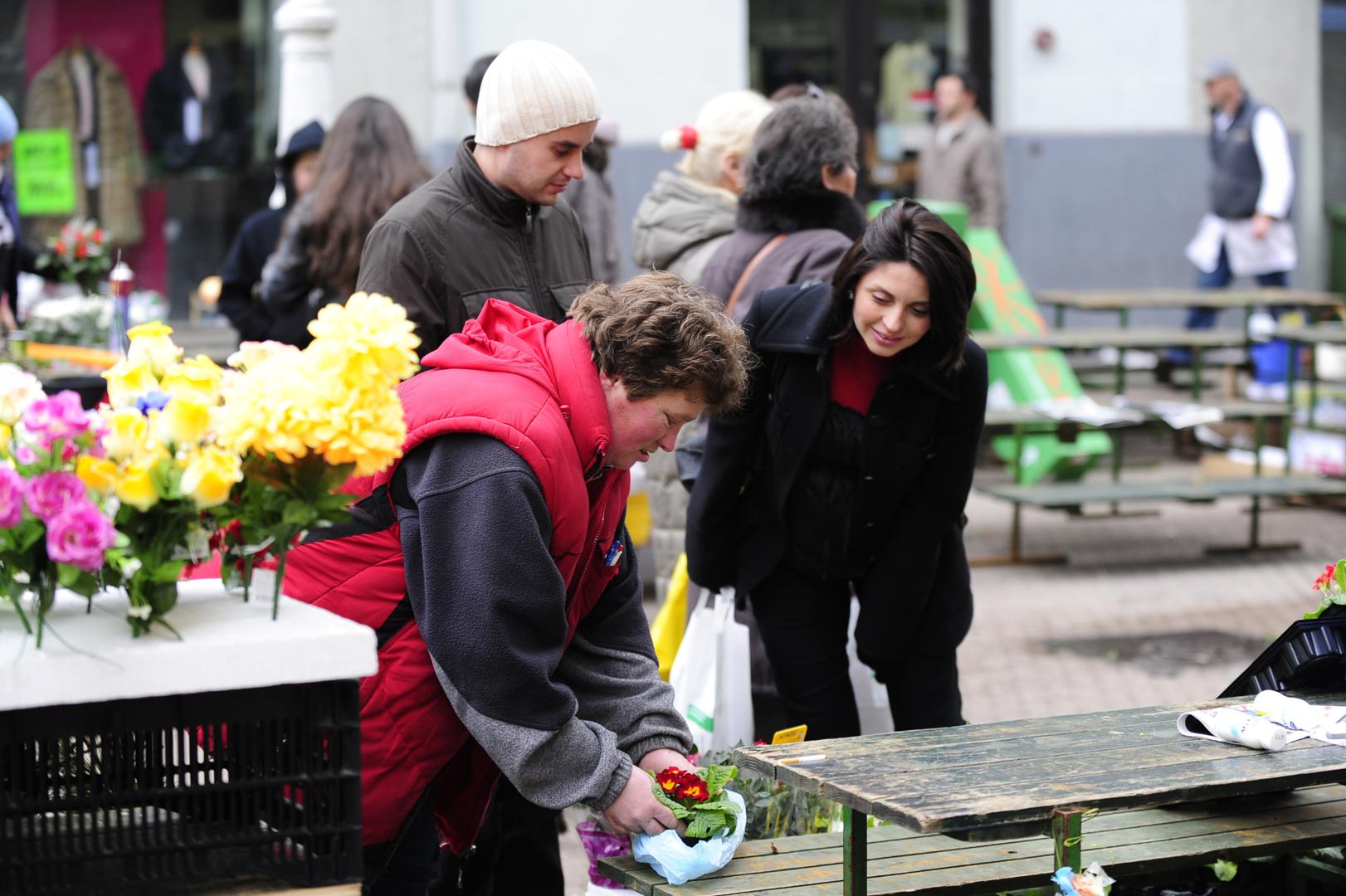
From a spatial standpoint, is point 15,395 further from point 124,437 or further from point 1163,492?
point 1163,492

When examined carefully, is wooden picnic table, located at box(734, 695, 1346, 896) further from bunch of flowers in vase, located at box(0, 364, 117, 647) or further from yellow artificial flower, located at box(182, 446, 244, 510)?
bunch of flowers in vase, located at box(0, 364, 117, 647)

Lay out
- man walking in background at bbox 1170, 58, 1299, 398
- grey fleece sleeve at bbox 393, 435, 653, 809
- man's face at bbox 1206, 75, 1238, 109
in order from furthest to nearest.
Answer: man's face at bbox 1206, 75, 1238, 109 < man walking in background at bbox 1170, 58, 1299, 398 < grey fleece sleeve at bbox 393, 435, 653, 809

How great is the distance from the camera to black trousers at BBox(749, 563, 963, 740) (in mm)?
4023

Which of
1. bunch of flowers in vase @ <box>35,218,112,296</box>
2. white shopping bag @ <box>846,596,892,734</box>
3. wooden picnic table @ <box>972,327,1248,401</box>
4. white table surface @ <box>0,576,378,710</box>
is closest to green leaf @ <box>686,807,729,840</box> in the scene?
white table surface @ <box>0,576,378,710</box>

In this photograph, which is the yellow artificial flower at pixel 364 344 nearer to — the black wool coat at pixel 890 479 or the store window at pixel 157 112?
the black wool coat at pixel 890 479

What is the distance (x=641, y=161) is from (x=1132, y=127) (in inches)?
154

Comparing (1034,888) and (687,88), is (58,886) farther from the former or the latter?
(687,88)

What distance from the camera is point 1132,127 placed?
13.3m

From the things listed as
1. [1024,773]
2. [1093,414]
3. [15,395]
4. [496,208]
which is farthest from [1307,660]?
[1093,414]

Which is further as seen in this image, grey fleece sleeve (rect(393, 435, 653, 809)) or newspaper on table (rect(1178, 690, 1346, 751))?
newspaper on table (rect(1178, 690, 1346, 751))

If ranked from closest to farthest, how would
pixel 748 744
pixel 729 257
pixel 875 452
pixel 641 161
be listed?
1. pixel 875 452
2. pixel 748 744
3. pixel 729 257
4. pixel 641 161

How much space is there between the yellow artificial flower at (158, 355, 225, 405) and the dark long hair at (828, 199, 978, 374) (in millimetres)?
1744

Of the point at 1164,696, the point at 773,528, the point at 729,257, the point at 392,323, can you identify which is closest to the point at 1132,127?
the point at 1164,696

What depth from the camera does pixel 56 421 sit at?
208 centimetres
